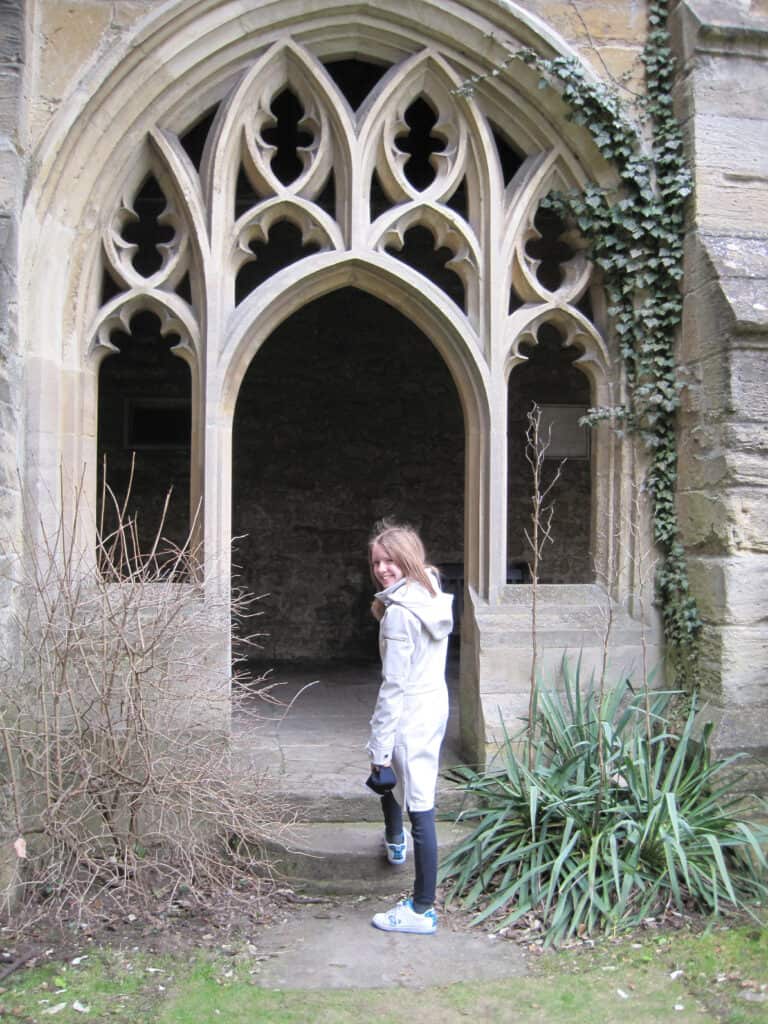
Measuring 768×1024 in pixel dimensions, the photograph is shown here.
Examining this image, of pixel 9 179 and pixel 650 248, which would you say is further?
pixel 650 248

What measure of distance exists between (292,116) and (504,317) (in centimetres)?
→ 337

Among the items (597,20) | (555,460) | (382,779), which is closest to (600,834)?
(382,779)

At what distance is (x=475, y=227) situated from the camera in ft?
16.4

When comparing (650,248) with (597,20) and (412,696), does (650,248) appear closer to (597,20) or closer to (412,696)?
(597,20)

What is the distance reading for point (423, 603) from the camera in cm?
352

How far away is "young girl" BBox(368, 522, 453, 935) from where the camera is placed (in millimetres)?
3484

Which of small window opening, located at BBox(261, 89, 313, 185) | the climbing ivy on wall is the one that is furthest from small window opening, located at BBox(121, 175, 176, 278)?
the climbing ivy on wall

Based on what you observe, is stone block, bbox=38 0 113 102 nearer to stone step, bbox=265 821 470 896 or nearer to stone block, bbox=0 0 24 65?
stone block, bbox=0 0 24 65

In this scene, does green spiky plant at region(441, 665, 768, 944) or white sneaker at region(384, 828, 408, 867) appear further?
white sneaker at region(384, 828, 408, 867)

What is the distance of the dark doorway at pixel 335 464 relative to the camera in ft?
28.5

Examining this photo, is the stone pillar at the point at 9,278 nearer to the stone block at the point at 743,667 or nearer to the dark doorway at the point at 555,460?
the stone block at the point at 743,667

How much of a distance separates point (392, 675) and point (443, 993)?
1.04 m

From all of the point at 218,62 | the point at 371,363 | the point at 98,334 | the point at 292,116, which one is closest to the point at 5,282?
the point at 98,334

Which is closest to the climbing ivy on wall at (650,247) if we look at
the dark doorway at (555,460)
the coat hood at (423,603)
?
the coat hood at (423,603)
